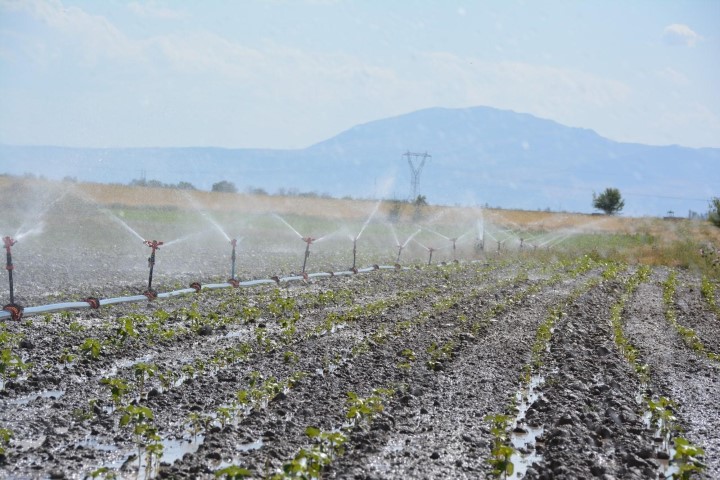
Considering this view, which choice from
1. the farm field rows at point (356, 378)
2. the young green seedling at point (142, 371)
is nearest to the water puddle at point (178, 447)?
the farm field rows at point (356, 378)

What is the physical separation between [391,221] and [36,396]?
52.4 m

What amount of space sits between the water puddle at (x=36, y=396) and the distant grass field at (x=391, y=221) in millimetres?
24523

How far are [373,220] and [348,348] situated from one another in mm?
48260

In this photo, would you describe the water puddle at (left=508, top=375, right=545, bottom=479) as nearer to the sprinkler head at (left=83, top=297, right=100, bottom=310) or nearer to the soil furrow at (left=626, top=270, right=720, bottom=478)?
the soil furrow at (left=626, top=270, right=720, bottom=478)

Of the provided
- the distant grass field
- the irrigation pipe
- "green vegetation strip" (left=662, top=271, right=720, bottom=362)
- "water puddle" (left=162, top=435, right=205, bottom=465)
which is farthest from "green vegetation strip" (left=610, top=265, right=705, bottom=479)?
the distant grass field

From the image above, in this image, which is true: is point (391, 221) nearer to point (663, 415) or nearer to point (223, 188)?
point (223, 188)

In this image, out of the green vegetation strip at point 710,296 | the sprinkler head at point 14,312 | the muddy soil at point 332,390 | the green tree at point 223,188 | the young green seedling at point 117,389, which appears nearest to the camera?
the muddy soil at point 332,390

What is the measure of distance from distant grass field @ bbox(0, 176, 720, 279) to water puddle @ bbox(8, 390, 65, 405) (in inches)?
965

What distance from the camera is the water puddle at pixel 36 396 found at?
308 inches

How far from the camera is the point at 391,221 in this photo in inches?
2366

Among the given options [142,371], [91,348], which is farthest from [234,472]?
[91,348]

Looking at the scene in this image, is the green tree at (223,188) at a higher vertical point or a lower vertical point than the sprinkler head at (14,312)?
higher

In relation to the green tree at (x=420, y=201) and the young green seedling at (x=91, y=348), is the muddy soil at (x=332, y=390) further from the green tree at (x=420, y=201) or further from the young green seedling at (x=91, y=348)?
the green tree at (x=420, y=201)

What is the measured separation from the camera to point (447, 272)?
25609mm
